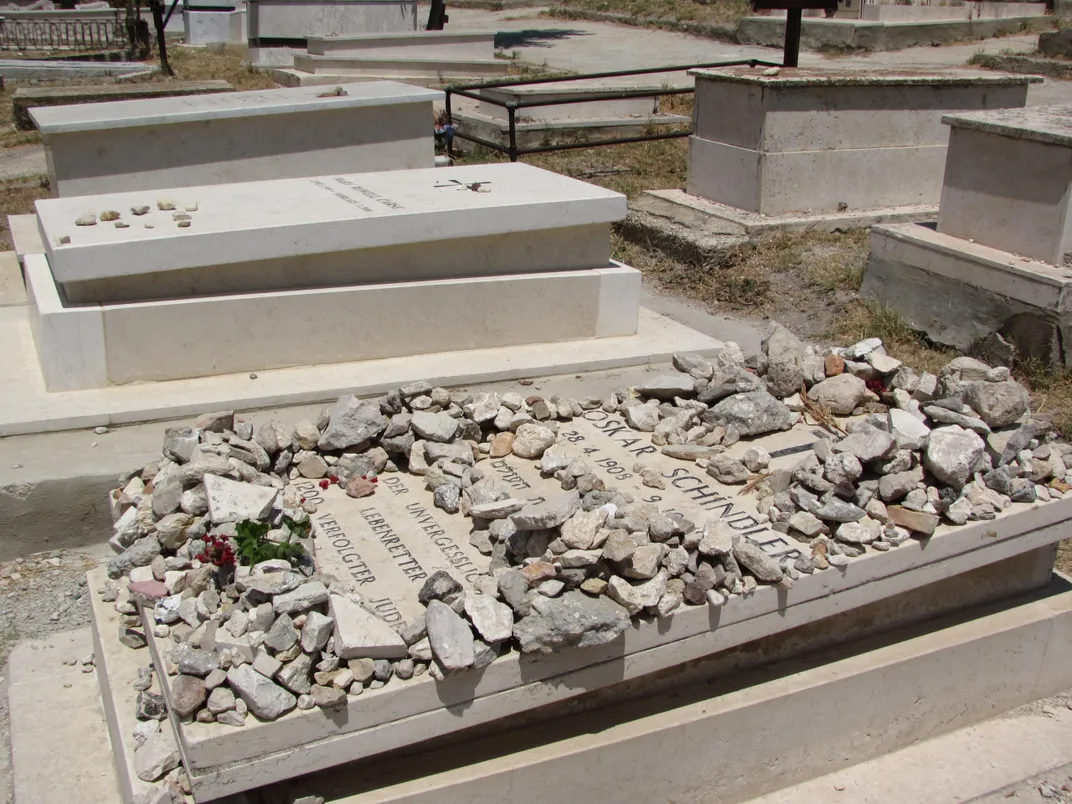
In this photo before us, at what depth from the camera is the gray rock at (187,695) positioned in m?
2.33

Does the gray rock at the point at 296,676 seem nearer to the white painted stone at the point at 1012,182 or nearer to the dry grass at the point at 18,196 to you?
the white painted stone at the point at 1012,182

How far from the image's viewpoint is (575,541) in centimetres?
271

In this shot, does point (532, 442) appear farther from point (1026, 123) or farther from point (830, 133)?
point (830, 133)

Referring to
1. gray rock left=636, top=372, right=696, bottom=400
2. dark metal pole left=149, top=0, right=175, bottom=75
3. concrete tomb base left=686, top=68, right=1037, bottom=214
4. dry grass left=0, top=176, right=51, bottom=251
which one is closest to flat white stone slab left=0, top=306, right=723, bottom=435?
gray rock left=636, top=372, right=696, bottom=400

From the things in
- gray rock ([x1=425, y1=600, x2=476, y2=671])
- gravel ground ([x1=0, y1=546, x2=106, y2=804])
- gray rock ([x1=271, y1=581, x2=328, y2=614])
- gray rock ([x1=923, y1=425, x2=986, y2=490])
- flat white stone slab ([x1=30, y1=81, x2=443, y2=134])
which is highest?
flat white stone slab ([x1=30, y1=81, x2=443, y2=134])

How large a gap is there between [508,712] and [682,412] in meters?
1.49

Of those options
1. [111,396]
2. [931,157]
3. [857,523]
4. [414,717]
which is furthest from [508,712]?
[931,157]

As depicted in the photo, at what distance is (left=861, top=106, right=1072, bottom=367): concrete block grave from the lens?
524 cm

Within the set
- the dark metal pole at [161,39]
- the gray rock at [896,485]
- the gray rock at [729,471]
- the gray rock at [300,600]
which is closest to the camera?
the gray rock at [300,600]

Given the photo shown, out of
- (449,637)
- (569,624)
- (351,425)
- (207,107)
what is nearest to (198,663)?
(449,637)

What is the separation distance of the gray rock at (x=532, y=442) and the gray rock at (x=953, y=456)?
119cm

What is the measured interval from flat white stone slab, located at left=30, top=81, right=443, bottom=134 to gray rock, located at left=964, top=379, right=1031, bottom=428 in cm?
436

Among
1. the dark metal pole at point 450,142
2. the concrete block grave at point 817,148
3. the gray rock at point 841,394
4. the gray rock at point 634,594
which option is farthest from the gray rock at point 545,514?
the dark metal pole at point 450,142

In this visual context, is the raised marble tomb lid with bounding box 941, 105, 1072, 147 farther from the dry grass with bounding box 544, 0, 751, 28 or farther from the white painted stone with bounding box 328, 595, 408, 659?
the dry grass with bounding box 544, 0, 751, 28
